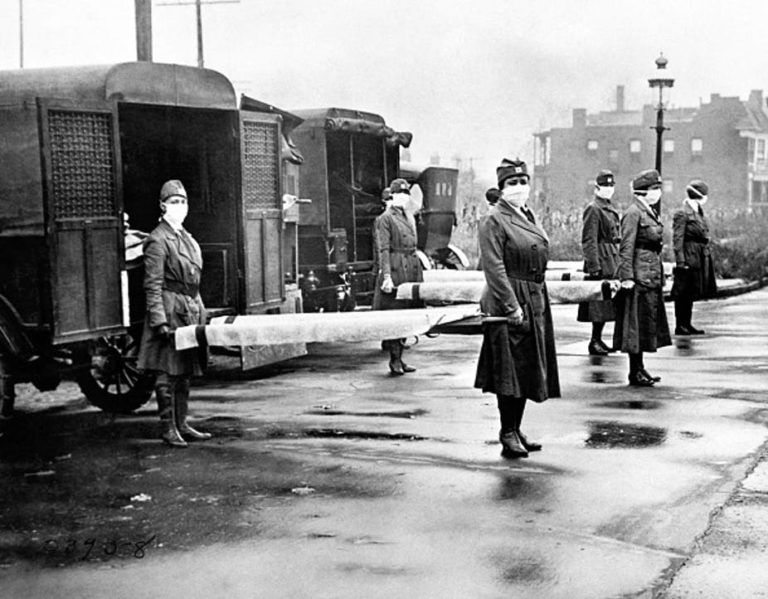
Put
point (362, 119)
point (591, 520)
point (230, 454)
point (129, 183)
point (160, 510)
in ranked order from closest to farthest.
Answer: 1. point (591, 520)
2. point (160, 510)
3. point (230, 454)
4. point (129, 183)
5. point (362, 119)

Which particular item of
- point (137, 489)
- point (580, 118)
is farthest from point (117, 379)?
point (580, 118)

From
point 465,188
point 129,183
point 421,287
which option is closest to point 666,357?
point 421,287

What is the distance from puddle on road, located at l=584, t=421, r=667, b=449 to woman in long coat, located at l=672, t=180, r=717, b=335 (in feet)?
22.2

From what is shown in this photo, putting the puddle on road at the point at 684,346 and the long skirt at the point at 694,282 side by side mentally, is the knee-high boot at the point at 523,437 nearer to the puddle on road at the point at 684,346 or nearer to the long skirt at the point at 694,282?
the puddle on road at the point at 684,346

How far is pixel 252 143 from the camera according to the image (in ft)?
35.7

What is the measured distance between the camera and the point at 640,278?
10.7 m

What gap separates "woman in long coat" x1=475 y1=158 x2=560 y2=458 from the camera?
7.64 m

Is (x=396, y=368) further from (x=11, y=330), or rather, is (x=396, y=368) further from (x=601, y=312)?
(x=11, y=330)

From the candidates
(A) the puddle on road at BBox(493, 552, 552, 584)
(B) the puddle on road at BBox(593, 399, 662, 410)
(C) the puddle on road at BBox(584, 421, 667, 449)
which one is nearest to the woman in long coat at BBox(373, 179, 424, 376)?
(B) the puddle on road at BBox(593, 399, 662, 410)

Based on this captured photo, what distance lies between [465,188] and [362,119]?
60574mm

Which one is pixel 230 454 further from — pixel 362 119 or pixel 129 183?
pixel 362 119

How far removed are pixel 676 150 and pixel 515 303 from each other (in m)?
68.6

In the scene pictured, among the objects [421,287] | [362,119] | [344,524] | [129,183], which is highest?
[362,119]

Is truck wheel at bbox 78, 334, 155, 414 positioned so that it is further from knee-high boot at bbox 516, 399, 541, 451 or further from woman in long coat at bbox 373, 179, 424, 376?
knee-high boot at bbox 516, 399, 541, 451
